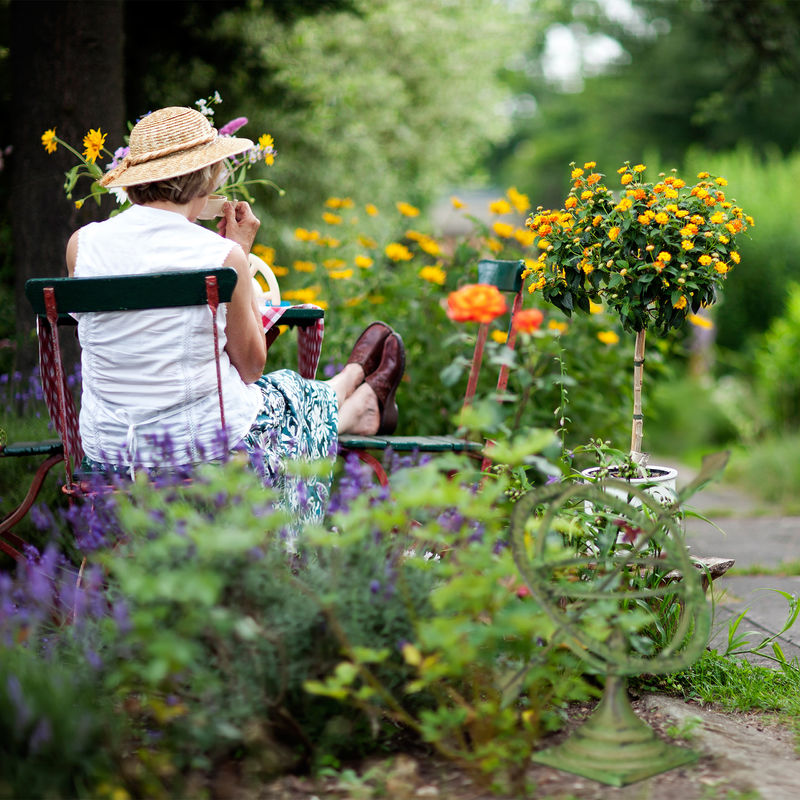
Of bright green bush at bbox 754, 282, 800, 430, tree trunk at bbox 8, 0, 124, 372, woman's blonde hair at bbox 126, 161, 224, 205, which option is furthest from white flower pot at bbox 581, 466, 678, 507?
bright green bush at bbox 754, 282, 800, 430

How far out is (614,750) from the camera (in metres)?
1.97

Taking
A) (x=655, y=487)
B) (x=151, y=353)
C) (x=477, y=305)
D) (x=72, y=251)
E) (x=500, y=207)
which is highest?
(x=500, y=207)

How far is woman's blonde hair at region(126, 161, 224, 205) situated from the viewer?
259 centimetres

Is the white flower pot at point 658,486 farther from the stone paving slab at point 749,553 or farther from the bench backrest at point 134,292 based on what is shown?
the bench backrest at point 134,292

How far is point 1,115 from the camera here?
5242mm

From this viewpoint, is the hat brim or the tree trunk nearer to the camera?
the hat brim

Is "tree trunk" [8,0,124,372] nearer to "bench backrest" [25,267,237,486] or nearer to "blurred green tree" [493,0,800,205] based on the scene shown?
"bench backrest" [25,267,237,486]

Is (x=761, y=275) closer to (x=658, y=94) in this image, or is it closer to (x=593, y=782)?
(x=593, y=782)

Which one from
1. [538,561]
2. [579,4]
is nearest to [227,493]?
[538,561]

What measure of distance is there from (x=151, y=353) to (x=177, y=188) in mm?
460

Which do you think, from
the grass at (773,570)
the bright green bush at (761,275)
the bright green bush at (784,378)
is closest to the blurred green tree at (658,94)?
the bright green bush at (761,275)

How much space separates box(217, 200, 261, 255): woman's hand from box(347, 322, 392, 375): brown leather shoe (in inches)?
30.0

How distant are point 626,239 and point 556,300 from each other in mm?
307

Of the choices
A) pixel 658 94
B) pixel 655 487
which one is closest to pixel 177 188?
pixel 655 487
